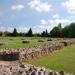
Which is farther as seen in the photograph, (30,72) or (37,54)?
(37,54)

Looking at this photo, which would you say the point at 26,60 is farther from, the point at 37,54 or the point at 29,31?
the point at 29,31

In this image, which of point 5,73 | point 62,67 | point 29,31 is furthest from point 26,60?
point 29,31

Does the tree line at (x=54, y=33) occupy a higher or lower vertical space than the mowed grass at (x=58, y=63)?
higher

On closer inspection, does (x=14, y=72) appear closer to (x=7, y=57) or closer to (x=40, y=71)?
(x=40, y=71)

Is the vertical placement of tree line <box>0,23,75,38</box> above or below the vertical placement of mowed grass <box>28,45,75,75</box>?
above

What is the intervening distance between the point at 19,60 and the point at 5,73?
9947 mm

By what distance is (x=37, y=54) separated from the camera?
1117 inches

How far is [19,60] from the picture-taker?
2553cm

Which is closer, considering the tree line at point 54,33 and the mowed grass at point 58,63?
the mowed grass at point 58,63

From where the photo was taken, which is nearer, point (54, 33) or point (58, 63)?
point (58, 63)

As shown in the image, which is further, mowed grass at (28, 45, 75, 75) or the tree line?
the tree line

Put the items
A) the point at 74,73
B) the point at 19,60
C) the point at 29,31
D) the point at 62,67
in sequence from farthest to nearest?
the point at 29,31 < the point at 19,60 < the point at 62,67 < the point at 74,73

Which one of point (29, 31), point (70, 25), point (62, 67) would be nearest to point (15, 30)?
point (29, 31)

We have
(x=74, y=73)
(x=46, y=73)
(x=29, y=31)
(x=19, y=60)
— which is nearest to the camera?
(x=46, y=73)
